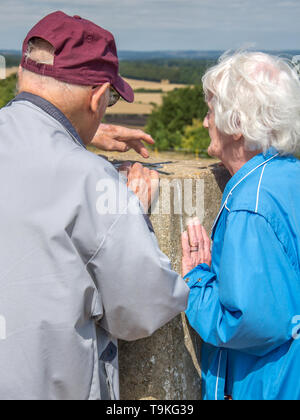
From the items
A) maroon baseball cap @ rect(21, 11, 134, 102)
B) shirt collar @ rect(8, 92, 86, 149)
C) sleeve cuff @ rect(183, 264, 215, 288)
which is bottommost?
sleeve cuff @ rect(183, 264, 215, 288)

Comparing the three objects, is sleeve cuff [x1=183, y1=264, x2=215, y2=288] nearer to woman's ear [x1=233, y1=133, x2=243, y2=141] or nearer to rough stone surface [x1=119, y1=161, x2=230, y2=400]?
rough stone surface [x1=119, y1=161, x2=230, y2=400]

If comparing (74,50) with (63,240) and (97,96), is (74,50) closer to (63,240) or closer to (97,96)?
(97,96)

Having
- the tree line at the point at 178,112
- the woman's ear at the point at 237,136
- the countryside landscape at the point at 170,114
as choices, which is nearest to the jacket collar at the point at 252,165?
the woman's ear at the point at 237,136

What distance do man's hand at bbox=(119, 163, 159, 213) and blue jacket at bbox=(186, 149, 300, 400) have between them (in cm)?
34

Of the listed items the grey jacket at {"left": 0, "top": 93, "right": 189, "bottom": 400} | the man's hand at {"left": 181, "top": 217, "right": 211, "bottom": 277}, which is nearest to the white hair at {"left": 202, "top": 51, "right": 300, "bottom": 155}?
the man's hand at {"left": 181, "top": 217, "right": 211, "bottom": 277}

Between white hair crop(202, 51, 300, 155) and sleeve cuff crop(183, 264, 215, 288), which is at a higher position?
white hair crop(202, 51, 300, 155)

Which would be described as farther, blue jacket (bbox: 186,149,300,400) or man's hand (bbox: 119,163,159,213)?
man's hand (bbox: 119,163,159,213)

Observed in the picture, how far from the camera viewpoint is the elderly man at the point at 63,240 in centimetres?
167

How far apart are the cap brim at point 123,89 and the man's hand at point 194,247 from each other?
734 mm

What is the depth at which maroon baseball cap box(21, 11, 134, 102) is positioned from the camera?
1793mm

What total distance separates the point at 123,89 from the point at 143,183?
430mm

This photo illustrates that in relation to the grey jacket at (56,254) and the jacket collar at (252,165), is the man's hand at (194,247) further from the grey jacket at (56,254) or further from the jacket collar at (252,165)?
the grey jacket at (56,254)
